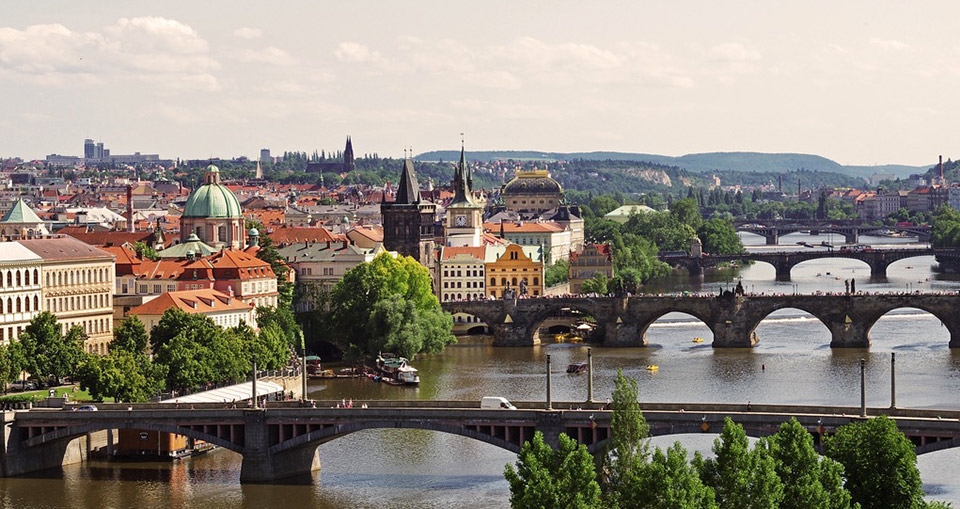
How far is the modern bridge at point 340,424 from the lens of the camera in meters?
62.4

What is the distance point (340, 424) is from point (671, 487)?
1888 centimetres

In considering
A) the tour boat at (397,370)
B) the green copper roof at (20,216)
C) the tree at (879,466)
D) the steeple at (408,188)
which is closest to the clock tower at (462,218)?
the steeple at (408,188)

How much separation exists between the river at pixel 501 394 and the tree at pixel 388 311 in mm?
1488

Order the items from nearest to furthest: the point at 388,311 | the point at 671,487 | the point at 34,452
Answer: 1. the point at 671,487
2. the point at 34,452
3. the point at 388,311

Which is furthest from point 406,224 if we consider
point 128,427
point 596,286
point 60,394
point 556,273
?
point 128,427

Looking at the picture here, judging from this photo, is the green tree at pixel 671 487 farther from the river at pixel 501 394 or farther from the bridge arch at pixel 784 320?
the bridge arch at pixel 784 320

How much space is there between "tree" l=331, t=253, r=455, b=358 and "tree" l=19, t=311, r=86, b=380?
70.9 feet

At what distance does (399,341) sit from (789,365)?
18.7 meters

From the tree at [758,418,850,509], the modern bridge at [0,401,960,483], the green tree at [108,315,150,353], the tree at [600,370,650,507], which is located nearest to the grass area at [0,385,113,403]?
the modern bridge at [0,401,960,483]

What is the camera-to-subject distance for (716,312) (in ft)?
376

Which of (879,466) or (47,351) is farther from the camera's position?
(47,351)

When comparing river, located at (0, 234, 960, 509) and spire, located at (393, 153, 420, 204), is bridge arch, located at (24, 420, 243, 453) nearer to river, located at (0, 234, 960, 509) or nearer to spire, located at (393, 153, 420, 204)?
river, located at (0, 234, 960, 509)

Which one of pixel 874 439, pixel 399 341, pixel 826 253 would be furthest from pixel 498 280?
pixel 874 439

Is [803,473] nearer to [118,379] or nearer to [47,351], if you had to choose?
[118,379]
